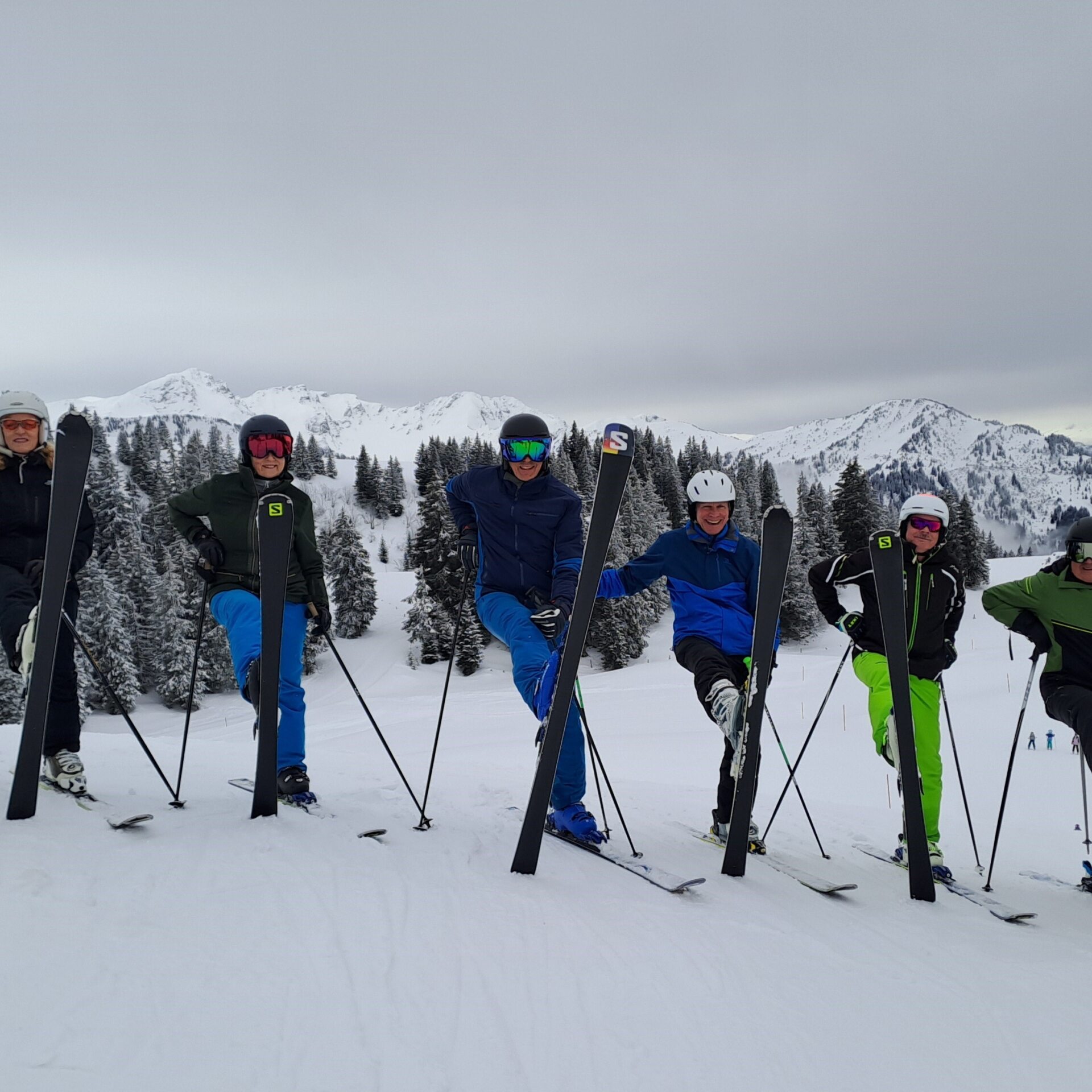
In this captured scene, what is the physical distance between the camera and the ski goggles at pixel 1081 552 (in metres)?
5.61

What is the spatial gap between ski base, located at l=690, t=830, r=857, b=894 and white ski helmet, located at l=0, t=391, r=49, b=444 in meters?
5.72

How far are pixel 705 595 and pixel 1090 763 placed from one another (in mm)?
3014

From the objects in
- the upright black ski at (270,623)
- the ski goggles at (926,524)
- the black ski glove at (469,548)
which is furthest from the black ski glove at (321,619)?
the ski goggles at (926,524)

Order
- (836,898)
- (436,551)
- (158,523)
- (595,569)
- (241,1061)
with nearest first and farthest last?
(241,1061)
(595,569)
(836,898)
(436,551)
(158,523)

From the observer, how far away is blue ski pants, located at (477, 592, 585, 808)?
16.7 ft

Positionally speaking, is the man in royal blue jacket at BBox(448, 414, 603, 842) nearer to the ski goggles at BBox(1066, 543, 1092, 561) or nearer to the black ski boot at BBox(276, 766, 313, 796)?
the black ski boot at BBox(276, 766, 313, 796)

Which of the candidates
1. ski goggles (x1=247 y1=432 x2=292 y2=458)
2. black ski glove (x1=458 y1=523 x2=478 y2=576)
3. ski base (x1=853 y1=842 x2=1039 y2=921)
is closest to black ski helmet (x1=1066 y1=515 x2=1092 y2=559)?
ski base (x1=853 y1=842 x2=1039 y2=921)

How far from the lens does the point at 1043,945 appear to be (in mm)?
4230

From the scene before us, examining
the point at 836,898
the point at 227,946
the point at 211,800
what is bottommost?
the point at 836,898

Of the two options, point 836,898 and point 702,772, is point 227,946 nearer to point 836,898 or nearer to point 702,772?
point 836,898

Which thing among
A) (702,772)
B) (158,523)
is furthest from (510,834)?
(158,523)

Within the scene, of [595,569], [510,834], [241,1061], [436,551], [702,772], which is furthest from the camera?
[436,551]

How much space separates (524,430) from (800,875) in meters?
3.75

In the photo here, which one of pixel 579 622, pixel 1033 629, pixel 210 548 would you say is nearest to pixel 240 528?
pixel 210 548
